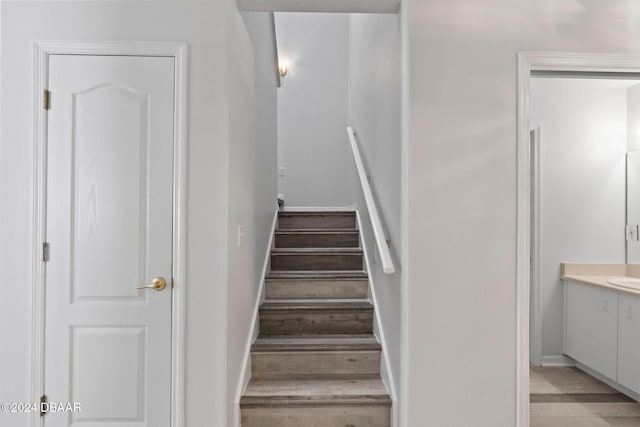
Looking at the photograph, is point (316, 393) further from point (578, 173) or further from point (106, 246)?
point (578, 173)

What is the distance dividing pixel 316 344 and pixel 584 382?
1.47 metres

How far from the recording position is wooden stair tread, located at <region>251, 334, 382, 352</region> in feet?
8.02

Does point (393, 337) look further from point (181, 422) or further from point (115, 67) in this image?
point (115, 67)

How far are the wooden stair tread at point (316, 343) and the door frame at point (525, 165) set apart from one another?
0.81 meters

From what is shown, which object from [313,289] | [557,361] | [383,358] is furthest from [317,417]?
[557,361]

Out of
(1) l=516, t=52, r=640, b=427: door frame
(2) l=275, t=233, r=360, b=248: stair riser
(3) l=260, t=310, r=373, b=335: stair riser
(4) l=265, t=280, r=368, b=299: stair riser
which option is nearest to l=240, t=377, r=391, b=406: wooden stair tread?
(3) l=260, t=310, r=373, b=335: stair riser

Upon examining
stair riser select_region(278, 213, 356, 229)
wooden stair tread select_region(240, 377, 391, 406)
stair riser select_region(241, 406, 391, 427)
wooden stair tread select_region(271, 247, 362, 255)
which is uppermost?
stair riser select_region(278, 213, 356, 229)

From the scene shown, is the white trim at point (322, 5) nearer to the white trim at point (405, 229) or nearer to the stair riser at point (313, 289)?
the white trim at point (405, 229)

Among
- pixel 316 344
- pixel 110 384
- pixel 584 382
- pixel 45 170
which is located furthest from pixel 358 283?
pixel 45 170

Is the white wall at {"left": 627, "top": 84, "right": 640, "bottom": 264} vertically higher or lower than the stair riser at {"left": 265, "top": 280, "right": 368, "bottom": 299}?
higher

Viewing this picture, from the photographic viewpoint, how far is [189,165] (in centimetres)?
195

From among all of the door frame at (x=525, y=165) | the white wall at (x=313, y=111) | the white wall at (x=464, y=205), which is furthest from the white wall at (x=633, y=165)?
the white wall at (x=313, y=111)

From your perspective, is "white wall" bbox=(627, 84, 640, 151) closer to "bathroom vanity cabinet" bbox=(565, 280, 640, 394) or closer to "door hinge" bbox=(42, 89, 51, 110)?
"bathroom vanity cabinet" bbox=(565, 280, 640, 394)

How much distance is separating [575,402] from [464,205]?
3.94 feet
